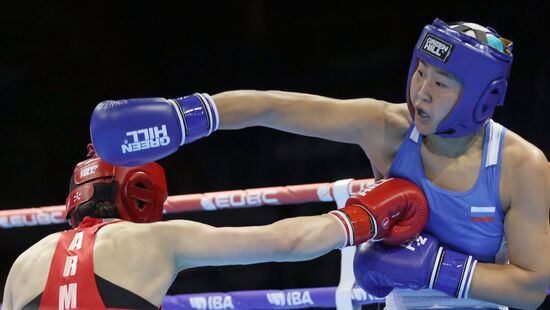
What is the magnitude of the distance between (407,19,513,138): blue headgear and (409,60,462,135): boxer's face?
2 centimetres

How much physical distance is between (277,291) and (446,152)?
4.09 feet

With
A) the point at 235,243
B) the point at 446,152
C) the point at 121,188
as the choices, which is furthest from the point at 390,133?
the point at 121,188

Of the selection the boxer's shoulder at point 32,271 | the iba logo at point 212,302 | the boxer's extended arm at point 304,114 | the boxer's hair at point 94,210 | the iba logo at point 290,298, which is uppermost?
the boxer's extended arm at point 304,114

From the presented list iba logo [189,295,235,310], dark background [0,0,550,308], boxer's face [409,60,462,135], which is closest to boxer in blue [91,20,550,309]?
boxer's face [409,60,462,135]

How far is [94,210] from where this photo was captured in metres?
1.97

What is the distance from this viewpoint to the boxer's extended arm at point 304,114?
6.92ft

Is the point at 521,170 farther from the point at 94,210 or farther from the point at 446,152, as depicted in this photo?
the point at 94,210

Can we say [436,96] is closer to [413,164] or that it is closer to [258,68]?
[413,164]

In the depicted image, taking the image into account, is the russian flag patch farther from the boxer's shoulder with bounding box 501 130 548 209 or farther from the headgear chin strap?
the headgear chin strap

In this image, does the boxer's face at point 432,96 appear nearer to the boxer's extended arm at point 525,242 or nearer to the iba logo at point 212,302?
the boxer's extended arm at point 525,242

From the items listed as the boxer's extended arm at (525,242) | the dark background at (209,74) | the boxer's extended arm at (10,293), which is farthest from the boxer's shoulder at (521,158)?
the dark background at (209,74)

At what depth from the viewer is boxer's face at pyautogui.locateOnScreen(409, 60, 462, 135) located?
2049 mm

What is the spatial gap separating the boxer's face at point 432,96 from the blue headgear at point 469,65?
0.02 metres

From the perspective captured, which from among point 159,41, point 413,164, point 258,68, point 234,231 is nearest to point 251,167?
point 258,68
